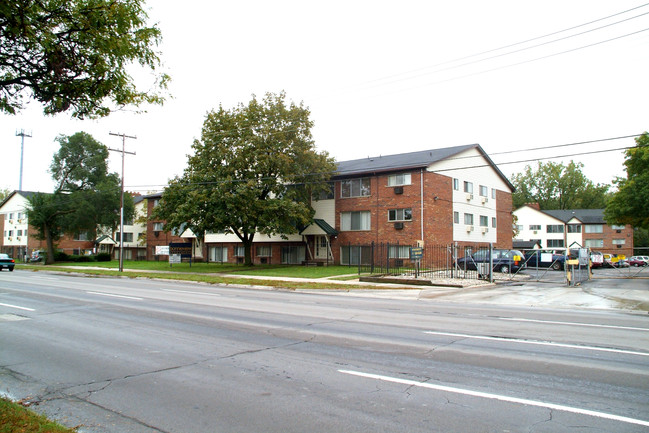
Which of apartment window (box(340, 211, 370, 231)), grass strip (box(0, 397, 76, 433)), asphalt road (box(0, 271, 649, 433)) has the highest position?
apartment window (box(340, 211, 370, 231))

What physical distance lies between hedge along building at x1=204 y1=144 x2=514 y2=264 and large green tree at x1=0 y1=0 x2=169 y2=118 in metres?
24.5

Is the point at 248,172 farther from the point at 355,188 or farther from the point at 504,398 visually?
the point at 504,398

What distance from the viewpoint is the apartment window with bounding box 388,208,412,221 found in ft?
112

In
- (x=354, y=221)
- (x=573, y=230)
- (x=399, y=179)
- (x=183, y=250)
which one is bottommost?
(x=183, y=250)

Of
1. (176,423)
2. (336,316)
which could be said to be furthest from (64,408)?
(336,316)

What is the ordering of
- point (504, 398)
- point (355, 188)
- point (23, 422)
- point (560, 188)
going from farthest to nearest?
point (560, 188)
point (355, 188)
point (504, 398)
point (23, 422)

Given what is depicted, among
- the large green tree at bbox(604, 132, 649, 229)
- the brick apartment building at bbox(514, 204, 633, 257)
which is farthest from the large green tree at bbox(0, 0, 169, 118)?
the brick apartment building at bbox(514, 204, 633, 257)

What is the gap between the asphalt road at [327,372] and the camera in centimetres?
470

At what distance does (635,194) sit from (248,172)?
27.9 meters

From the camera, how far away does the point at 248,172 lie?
3438 centimetres

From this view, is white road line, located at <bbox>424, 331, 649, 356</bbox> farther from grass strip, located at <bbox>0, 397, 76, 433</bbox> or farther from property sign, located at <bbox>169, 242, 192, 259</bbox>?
property sign, located at <bbox>169, 242, 192, 259</bbox>

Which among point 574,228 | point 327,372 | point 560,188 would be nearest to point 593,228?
point 574,228

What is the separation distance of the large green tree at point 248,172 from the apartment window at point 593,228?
172 feet

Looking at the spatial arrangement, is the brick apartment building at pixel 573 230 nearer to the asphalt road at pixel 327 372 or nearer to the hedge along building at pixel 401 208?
the hedge along building at pixel 401 208
